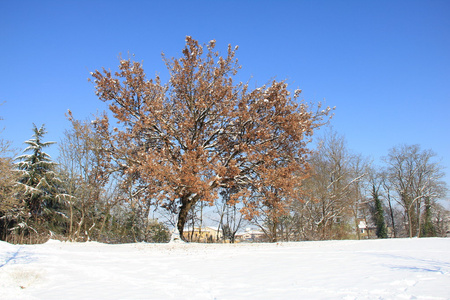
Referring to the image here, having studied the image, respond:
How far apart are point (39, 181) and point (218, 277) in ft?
65.3

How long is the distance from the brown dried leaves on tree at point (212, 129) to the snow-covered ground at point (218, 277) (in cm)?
565

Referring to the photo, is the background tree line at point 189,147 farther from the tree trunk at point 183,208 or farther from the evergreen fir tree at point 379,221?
the evergreen fir tree at point 379,221

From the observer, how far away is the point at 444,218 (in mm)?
38062

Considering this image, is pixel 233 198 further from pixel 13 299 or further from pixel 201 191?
pixel 13 299

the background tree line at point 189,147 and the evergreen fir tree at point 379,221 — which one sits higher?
the background tree line at point 189,147

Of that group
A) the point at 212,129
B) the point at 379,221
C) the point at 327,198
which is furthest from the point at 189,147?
the point at 379,221

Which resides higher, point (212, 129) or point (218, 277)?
point (212, 129)

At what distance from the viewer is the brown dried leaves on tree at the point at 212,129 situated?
1384 centimetres

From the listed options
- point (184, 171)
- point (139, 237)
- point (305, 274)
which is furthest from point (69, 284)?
point (139, 237)

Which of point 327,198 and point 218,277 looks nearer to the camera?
point 218,277

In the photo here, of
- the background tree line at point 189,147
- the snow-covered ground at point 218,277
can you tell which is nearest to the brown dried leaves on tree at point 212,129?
the background tree line at point 189,147

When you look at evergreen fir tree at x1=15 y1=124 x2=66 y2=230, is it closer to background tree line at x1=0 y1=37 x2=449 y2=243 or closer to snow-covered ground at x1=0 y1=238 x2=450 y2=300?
background tree line at x1=0 y1=37 x2=449 y2=243

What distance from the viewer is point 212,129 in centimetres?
1616

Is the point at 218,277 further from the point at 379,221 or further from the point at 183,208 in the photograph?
the point at 379,221
